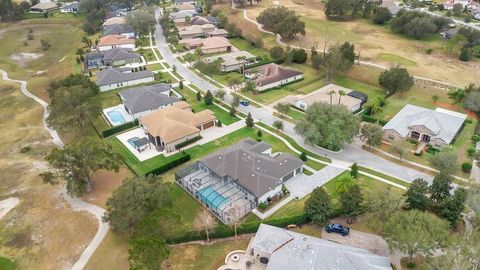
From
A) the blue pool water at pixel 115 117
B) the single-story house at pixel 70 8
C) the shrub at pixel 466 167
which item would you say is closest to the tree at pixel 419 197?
the shrub at pixel 466 167

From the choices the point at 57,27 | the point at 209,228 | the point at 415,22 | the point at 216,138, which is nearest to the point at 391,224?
the point at 209,228

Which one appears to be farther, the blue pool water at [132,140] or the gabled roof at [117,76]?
the gabled roof at [117,76]

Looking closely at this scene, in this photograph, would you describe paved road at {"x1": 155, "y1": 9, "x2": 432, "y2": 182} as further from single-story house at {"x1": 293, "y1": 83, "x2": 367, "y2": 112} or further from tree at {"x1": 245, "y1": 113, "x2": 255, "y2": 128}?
single-story house at {"x1": 293, "y1": 83, "x2": 367, "y2": 112}

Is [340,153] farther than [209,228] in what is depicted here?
Yes

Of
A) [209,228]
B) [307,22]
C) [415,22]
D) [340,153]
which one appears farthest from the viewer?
[307,22]

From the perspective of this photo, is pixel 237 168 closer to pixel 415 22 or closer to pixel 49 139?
pixel 49 139

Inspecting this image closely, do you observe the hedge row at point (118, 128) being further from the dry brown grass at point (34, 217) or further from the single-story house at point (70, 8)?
the single-story house at point (70, 8)
